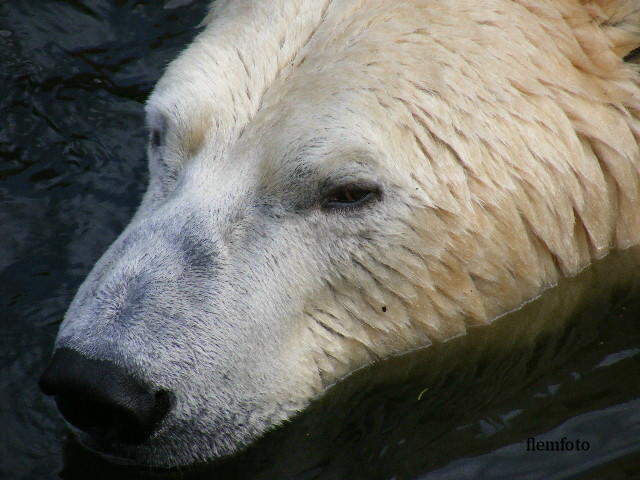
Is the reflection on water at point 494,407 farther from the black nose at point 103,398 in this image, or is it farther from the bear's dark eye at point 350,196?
the bear's dark eye at point 350,196

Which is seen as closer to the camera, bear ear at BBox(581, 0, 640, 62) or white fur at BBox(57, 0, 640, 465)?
white fur at BBox(57, 0, 640, 465)

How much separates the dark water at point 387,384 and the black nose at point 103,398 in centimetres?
28

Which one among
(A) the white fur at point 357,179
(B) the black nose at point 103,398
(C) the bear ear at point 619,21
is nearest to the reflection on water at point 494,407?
(A) the white fur at point 357,179

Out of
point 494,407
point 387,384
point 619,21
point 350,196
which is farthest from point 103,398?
point 619,21

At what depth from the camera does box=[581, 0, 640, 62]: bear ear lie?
12.4ft

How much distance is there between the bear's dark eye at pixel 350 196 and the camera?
356 cm

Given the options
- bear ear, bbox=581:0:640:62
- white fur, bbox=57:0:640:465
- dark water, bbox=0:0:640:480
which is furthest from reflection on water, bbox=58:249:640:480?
bear ear, bbox=581:0:640:62

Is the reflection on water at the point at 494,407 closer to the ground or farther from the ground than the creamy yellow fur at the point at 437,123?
closer to the ground

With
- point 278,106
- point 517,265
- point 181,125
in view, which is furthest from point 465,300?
point 181,125

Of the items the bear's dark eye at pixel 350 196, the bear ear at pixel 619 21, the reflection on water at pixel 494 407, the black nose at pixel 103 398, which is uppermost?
the bear ear at pixel 619 21

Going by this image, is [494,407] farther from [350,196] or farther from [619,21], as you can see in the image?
[619,21]

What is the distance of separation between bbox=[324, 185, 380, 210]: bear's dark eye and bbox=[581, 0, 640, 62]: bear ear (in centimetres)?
114

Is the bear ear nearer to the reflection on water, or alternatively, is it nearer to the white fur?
the white fur

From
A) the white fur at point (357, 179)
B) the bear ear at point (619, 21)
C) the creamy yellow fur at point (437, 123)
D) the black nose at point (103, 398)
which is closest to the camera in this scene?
the black nose at point (103, 398)
